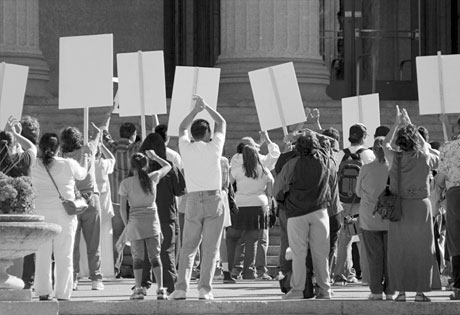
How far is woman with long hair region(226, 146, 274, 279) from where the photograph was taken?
20.8 m

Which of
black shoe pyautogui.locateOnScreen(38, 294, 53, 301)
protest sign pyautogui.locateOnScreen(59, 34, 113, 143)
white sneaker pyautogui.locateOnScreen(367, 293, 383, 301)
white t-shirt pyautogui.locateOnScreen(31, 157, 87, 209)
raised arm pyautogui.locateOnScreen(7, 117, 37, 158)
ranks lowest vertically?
white sneaker pyautogui.locateOnScreen(367, 293, 383, 301)

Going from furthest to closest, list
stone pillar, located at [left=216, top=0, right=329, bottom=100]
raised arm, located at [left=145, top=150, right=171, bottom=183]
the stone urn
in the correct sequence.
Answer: stone pillar, located at [left=216, top=0, right=329, bottom=100], raised arm, located at [left=145, top=150, right=171, bottom=183], the stone urn

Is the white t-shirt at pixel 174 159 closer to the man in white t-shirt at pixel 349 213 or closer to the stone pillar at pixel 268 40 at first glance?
the man in white t-shirt at pixel 349 213

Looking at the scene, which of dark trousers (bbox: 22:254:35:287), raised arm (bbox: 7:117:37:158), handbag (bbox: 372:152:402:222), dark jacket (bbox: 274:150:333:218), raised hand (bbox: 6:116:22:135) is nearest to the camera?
handbag (bbox: 372:152:402:222)

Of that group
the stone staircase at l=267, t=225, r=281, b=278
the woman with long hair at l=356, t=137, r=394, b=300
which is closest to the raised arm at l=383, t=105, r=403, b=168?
the woman with long hair at l=356, t=137, r=394, b=300

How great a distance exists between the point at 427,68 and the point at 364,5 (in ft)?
35.3

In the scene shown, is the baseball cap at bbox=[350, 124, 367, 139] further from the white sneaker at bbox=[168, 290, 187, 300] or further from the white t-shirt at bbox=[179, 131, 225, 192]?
the white sneaker at bbox=[168, 290, 187, 300]

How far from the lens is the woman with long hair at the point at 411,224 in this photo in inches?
666

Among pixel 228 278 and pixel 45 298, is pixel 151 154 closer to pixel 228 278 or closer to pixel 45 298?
pixel 45 298

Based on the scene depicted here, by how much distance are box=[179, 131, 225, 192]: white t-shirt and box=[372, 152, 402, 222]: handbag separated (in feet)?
4.92

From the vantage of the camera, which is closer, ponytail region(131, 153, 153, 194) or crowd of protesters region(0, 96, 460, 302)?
crowd of protesters region(0, 96, 460, 302)

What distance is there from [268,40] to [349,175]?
7203mm

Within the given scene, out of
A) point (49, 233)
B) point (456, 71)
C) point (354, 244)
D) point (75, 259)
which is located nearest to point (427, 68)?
point (456, 71)

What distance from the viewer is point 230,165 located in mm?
21234
